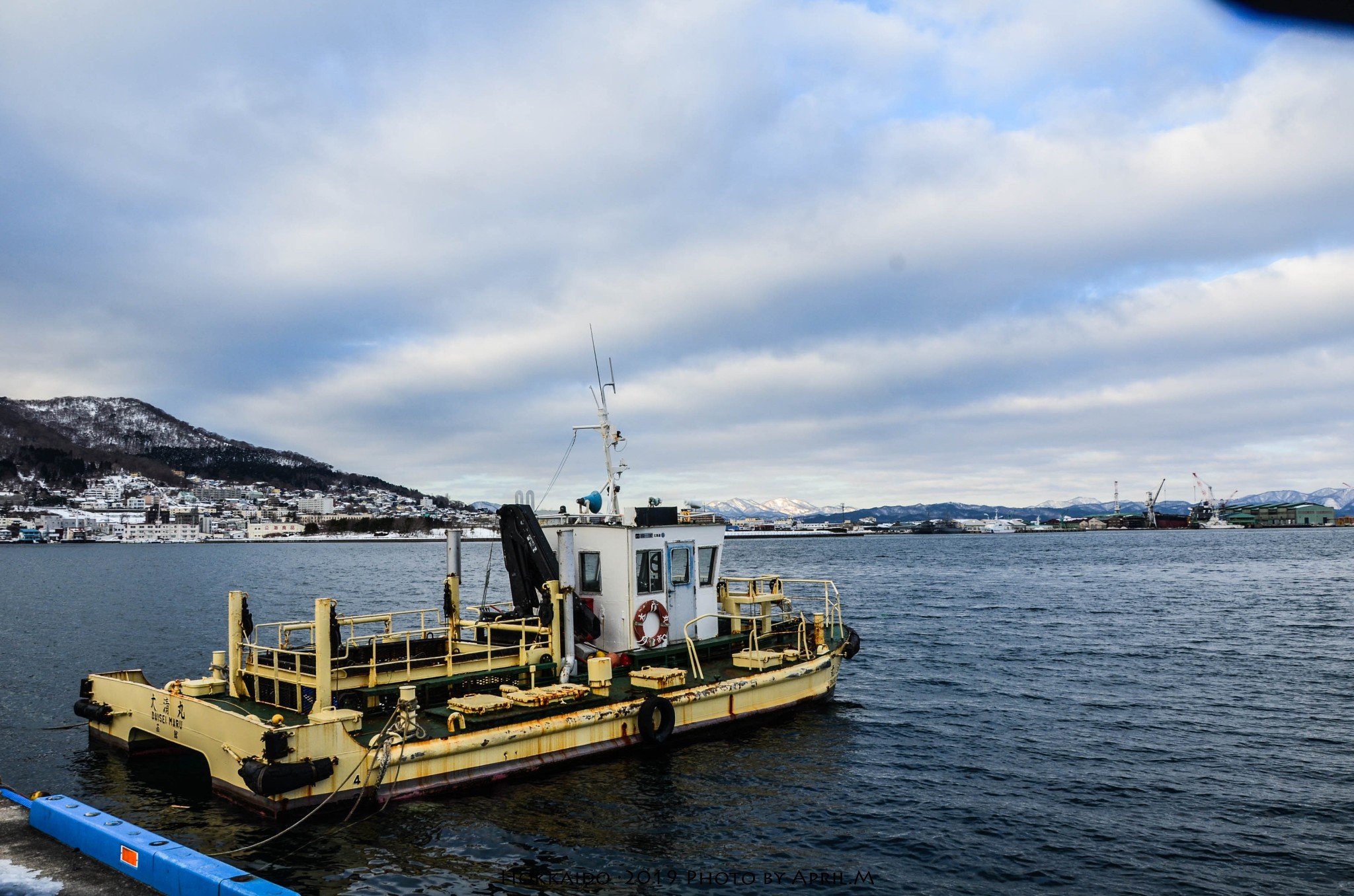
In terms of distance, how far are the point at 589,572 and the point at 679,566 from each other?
2.02 m

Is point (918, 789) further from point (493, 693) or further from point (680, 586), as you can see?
point (493, 693)

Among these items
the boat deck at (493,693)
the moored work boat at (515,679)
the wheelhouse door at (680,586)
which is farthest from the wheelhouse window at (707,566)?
the boat deck at (493,693)

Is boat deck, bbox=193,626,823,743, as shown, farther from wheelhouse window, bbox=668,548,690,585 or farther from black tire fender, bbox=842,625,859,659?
black tire fender, bbox=842,625,859,659

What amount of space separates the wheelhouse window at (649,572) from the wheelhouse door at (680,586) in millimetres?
209

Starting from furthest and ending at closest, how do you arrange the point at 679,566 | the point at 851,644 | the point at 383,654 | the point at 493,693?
the point at 851,644
the point at 679,566
the point at 383,654
the point at 493,693

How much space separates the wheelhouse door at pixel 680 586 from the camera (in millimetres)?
18484

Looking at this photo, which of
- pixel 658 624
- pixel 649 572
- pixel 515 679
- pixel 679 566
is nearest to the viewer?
pixel 515 679

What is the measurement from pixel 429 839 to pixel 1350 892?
1194 centimetres

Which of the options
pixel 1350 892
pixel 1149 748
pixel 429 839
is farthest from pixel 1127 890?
pixel 429 839

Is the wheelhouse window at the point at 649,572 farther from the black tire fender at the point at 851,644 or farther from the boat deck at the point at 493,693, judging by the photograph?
the black tire fender at the point at 851,644

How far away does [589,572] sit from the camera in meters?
18.2

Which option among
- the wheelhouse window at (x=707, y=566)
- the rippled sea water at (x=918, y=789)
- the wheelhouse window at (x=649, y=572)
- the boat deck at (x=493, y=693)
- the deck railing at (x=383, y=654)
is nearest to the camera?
the rippled sea water at (x=918, y=789)

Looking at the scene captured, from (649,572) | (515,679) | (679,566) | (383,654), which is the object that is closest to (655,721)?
(515,679)

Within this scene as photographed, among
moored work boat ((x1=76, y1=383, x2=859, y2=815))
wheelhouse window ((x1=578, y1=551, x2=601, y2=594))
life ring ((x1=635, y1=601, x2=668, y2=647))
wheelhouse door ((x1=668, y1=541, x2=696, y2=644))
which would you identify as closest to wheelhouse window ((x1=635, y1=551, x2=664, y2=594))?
moored work boat ((x1=76, y1=383, x2=859, y2=815))
